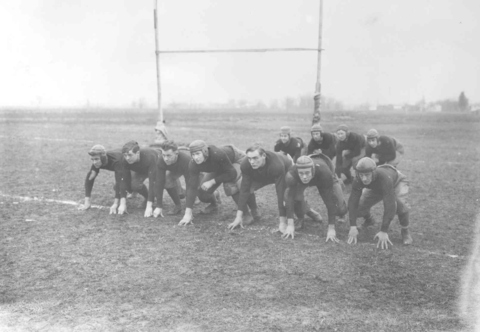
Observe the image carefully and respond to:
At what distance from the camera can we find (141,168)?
6508 millimetres

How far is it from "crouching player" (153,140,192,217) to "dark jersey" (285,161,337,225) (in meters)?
1.67

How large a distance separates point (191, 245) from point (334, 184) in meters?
1.92

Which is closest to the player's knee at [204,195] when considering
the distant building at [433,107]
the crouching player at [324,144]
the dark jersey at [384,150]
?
the crouching player at [324,144]

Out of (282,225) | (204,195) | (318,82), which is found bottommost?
(282,225)

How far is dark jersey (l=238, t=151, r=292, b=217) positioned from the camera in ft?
18.1

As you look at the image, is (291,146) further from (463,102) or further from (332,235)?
(463,102)

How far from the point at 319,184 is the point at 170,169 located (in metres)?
2.17

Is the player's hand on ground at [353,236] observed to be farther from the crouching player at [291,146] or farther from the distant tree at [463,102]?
the distant tree at [463,102]

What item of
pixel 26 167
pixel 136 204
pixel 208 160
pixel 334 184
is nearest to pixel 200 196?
pixel 208 160

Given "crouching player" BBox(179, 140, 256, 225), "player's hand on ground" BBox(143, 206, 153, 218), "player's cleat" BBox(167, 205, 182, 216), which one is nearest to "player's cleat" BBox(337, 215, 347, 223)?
"crouching player" BBox(179, 140, 256, 225)

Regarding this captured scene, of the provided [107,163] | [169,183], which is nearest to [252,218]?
[169,183]

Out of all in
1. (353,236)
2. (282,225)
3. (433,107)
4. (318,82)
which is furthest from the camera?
(433,107)

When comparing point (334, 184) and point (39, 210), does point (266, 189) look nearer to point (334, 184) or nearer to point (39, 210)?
point (334, 184)

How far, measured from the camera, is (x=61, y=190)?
26.6ft
